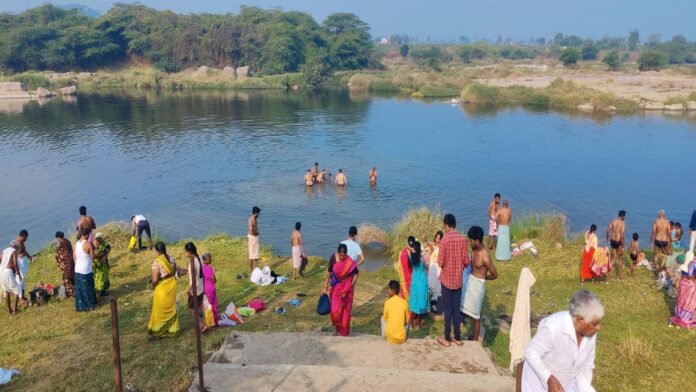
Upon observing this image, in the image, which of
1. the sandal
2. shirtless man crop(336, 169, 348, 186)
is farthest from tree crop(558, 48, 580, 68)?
the sandal

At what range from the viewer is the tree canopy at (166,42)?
270 ft

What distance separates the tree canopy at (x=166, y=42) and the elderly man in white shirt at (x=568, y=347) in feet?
256

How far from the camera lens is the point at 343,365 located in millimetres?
7746

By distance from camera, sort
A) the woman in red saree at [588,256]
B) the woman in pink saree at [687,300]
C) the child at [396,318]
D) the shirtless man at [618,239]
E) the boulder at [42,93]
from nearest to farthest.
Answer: the child at [396,318] < the woman in pink saree at [687,300] < the woman in red saree at [588,256] < the shirtless man at [618,239] < the boulder at [42,93]

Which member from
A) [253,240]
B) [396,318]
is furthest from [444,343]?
[253,240]

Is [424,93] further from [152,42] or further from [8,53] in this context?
[8,53]

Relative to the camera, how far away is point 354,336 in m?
8.77

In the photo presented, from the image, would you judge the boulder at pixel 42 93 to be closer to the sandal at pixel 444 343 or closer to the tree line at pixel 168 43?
the tree line at pixel 168 43

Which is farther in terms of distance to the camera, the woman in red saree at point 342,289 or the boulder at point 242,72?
the boulder at point 242,72

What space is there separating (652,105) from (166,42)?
72.0 metres

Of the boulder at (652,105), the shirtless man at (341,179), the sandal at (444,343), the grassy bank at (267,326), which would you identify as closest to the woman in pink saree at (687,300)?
the grassy bank at (267,326)

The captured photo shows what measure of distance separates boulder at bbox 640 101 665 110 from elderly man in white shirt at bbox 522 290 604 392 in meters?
53.7

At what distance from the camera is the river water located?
859 inches

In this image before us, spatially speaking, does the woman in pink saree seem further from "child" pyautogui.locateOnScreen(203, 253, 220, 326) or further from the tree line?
the tree line
